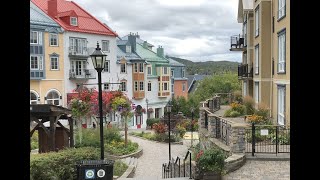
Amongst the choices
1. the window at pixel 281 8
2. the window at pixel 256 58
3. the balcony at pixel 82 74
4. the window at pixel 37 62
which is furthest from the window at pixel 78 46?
the window at pixel 281 8

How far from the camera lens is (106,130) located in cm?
2314

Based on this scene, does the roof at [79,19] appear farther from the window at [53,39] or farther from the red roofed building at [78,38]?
the window at [53,39]

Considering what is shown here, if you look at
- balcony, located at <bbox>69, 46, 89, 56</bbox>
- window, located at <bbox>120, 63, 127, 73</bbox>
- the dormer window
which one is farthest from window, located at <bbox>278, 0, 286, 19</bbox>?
window, located at <bbox>120, 63, 127, 73</bbox>

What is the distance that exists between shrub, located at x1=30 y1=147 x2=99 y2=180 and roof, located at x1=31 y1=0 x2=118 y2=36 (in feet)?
91.5

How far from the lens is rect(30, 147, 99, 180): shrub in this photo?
1037 cm

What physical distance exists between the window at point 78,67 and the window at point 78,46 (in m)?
1.09

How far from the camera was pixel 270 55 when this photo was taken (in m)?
21.4

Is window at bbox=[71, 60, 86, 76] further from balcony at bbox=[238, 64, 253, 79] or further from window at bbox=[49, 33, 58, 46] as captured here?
balcony at bbox=[238, 64, 253, 79]

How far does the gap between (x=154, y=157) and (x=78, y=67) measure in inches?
833

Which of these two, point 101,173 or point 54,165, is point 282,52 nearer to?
point 54,165

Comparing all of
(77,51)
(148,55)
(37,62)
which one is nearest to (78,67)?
(77,51)
